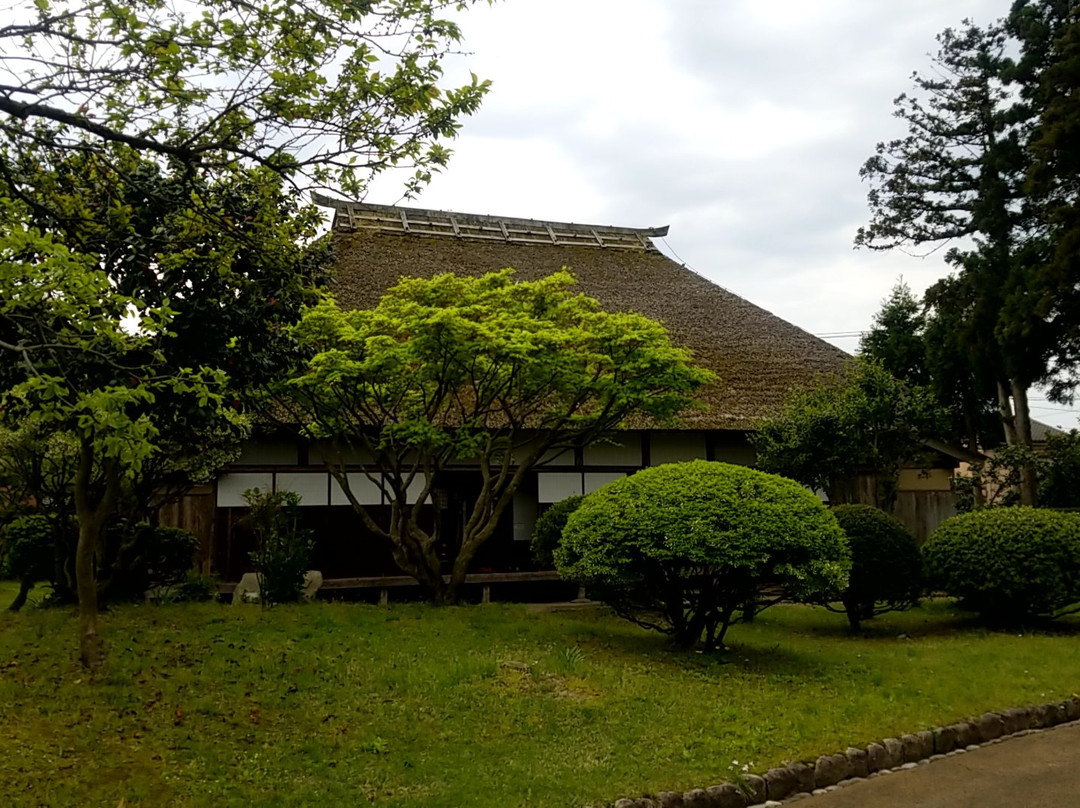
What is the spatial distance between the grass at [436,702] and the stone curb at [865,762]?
13 cm

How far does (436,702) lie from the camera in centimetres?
636

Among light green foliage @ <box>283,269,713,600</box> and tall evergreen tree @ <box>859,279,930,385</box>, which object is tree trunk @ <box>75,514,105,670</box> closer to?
light green foliage @ <box>283,269,713,600</box>

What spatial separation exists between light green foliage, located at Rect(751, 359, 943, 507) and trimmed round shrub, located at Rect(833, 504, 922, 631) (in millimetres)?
2955

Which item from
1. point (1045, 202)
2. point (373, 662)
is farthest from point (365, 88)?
point (1045, 202)

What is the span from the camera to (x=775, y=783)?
510cm

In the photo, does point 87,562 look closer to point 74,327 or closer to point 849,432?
point 74,327

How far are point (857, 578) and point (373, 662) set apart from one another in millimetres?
5800

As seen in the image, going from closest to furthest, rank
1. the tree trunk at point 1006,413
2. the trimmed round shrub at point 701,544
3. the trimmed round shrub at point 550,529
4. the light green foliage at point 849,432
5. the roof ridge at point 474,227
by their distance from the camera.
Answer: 1. the trimmed round shrub at point 701,544
2. the trimmed round shrub at point 550,529
3. the light green foliage at point 849,432
4. the roof ridge at point 474,227
5. the tree trunk at point 1006,413

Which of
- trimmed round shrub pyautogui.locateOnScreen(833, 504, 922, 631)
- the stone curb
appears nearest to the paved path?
the stone curb

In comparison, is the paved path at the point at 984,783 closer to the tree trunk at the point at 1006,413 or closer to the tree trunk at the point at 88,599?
the tree trunk at the point at 88,599

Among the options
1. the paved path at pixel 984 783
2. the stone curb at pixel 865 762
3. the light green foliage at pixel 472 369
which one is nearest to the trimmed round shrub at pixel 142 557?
the light green foliage at pixel 472 369

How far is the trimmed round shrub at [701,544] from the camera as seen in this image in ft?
24.9

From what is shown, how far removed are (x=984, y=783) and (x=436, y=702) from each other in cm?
375

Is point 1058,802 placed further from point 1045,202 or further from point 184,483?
point 1045,202
